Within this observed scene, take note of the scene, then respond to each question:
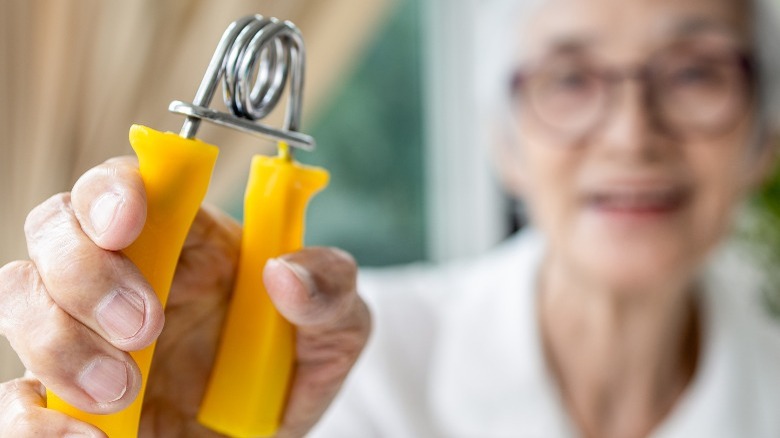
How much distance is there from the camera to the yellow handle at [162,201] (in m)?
0.29

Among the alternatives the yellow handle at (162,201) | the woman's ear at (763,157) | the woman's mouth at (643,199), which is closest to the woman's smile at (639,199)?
the woman's mouth at (643,199)

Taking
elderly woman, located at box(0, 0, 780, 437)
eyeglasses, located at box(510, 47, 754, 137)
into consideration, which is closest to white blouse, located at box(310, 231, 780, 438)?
elderly woman, located at box(0, 0, 780, 437)

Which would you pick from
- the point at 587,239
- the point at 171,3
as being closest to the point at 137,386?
the point at 587,239

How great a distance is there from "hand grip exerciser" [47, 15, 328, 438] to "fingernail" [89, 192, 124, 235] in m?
0.01

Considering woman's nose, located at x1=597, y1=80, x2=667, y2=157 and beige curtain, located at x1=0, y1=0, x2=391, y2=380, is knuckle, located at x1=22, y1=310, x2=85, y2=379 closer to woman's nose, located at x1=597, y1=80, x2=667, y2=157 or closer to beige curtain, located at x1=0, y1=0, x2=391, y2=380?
beige curtain, located at x1=0, y1=0, x2=391, y2=380

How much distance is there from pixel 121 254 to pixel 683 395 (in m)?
0.90

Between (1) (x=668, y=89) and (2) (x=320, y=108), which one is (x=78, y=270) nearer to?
(1) (x=668, y=89)

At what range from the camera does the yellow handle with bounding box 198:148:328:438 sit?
0.36 metres

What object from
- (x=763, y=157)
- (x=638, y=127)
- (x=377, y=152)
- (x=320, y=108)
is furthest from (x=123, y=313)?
(x=377, y=152)

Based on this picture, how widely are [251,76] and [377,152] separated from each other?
4.57 feet

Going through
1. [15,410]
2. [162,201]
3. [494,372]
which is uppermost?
[162,201]

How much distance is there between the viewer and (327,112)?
1640 mm

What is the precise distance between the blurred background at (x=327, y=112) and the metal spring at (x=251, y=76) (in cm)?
23

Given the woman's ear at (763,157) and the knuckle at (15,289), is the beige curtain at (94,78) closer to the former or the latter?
the knuckle at (15,289)
